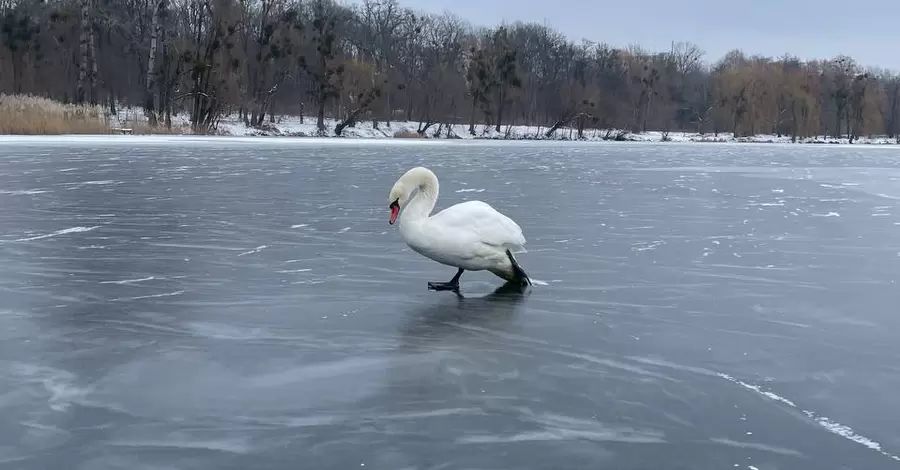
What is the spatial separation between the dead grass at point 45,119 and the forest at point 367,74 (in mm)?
5668

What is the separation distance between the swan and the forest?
86.6ft

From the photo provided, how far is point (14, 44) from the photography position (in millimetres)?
40750

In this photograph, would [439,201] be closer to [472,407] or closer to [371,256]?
[371,256]

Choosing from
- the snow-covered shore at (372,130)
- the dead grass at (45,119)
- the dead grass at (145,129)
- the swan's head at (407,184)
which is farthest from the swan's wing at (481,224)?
the snow-covered shore at (372,130)

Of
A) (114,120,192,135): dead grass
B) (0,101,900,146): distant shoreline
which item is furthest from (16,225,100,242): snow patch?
(114,120,192,135): dead grass

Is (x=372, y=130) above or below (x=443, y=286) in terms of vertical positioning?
above

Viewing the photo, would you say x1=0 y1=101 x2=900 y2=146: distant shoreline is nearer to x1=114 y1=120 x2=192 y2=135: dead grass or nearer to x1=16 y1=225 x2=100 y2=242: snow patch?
x1=114 y1=120 x2=192 y2=135: dead grass

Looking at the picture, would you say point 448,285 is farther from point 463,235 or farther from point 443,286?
point 463,235

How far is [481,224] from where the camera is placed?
16.2 ft

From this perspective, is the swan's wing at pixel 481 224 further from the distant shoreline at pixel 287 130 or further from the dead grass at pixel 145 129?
the dead grass at pixel 145 129

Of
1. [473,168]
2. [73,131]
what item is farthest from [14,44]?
[473,168]

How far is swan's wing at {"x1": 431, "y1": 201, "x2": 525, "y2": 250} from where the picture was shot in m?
4.92

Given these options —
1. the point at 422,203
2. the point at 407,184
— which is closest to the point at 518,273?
the point at 422,203

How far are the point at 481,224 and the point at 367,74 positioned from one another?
4135cm
